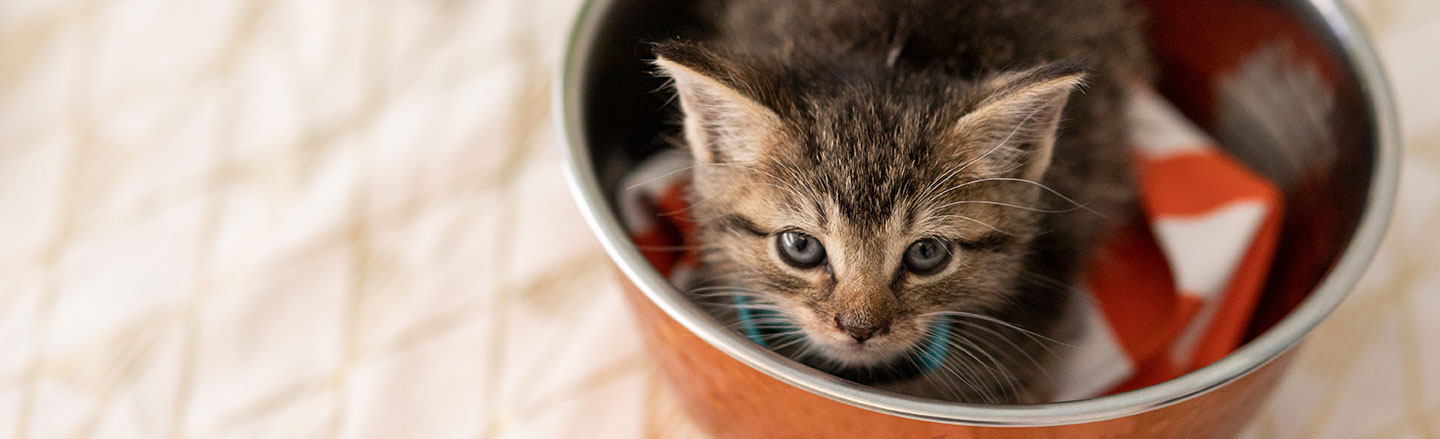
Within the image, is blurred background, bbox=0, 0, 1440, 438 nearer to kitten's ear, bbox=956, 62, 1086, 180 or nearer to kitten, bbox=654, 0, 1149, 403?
kitten, bbox=654, 0, 1149, 403

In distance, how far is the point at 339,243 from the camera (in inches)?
52.8

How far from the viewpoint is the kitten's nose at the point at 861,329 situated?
89 centimetres

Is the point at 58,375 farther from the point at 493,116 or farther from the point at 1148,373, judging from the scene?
the point at 1148,373

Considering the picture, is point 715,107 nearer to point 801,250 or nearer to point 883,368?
point 801,250

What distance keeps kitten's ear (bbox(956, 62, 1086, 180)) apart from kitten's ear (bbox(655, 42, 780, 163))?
176 millimetres

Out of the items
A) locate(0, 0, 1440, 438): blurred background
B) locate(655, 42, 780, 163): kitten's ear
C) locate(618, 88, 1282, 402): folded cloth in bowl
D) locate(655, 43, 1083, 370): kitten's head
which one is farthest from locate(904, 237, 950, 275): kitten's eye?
locate(0, 0, 1440, 438): blurred background

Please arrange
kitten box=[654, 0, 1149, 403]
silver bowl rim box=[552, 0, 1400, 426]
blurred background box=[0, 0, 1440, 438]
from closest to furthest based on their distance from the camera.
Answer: silver bowl rim box=[552, 0, 1400, 426] → kitten box=[654, 0, 1149, 403] → blurred background box=[0, 0, 1440, 438]

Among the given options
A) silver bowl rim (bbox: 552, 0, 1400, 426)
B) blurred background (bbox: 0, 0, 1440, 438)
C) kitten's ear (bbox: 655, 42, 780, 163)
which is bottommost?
silver bowl rim (bbox: 552, 0, 1400, 426)

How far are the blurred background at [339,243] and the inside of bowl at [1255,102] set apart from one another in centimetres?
16

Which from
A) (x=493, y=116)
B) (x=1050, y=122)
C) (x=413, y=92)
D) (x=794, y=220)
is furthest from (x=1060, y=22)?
(x=413, y=92)

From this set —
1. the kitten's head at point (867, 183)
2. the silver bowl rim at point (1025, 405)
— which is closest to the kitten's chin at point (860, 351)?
the kitten's head at point (867, 183)

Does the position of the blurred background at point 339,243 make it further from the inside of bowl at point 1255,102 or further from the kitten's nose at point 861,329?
the kitten's nose at point 861,329

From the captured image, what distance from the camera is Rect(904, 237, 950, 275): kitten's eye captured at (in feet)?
2.99

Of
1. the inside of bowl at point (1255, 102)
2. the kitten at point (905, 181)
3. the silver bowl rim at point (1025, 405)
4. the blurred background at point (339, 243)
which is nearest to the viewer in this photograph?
the silver bowl rim at point (1025, 405)
